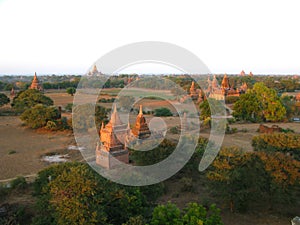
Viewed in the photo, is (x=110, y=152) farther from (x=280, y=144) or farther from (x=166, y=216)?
(x=280, y=144)

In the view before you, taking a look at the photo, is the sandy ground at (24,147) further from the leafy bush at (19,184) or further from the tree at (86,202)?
the tree at (86,202)

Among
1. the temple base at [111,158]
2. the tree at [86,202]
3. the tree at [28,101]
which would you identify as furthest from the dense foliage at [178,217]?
the tree at [28,101]

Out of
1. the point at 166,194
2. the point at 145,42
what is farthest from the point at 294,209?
the point at 145,42

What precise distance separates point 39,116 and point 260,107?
24.3 meters

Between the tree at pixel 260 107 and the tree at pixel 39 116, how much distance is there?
20073 millimetres

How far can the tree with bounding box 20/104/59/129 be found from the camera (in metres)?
27.4

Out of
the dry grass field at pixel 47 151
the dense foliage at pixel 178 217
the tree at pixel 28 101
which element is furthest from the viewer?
the tree at pixel 28 101

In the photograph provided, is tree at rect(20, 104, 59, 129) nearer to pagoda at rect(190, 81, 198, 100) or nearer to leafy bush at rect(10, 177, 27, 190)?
leafy bush at rect(10, 177, 27, 190)

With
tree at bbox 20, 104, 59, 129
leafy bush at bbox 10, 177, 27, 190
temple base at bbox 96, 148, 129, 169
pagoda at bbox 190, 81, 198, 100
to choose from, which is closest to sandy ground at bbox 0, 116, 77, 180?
tree at bbox 20, 104, 59, 129

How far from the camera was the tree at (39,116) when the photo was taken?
2736 cm

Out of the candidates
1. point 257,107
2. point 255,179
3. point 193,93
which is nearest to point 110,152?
point 255,179

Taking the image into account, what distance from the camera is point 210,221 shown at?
8.02 metres

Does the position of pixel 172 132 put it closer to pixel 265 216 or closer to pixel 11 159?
pixel 11 159

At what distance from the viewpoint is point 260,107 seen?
33594 millimetres
